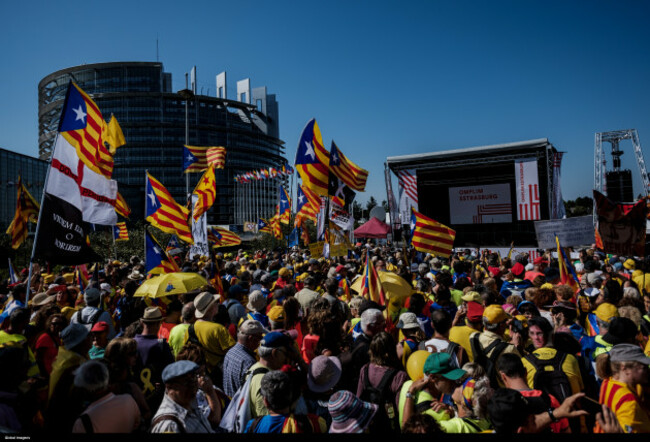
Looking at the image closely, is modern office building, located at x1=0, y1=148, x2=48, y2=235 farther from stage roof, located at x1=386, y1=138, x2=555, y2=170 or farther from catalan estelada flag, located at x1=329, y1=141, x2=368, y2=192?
catalan estelada flag, located at x1=329, y1=141, x2=368, y2=192

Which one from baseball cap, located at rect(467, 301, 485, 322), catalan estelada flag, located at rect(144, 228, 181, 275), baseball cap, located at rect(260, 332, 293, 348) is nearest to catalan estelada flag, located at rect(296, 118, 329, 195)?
catalan estelada flag, located at rect(144, 228, 181, 275)

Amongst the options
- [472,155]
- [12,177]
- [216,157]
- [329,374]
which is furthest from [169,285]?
[12,177]

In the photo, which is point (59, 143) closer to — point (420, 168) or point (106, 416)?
point (106, 416)

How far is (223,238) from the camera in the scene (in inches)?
557

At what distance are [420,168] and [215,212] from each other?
248 feet

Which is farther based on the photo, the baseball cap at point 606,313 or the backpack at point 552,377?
the baseball cap at point 606,313

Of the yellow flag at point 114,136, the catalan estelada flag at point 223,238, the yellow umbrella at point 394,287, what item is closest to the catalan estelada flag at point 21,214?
the yellow flag at point 114,136

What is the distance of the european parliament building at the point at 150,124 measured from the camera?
3516 inches

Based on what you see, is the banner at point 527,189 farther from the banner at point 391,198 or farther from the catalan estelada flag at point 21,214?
the catalan estelada flag at point 21,214

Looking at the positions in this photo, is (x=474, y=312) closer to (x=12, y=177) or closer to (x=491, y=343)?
(x=491, y=343)

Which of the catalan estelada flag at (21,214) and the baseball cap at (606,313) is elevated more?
the catalan estelada flag at (21,214)

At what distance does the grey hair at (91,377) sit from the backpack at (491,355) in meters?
3.04

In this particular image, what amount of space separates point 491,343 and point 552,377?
766mm

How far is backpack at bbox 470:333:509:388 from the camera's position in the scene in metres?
3.62
